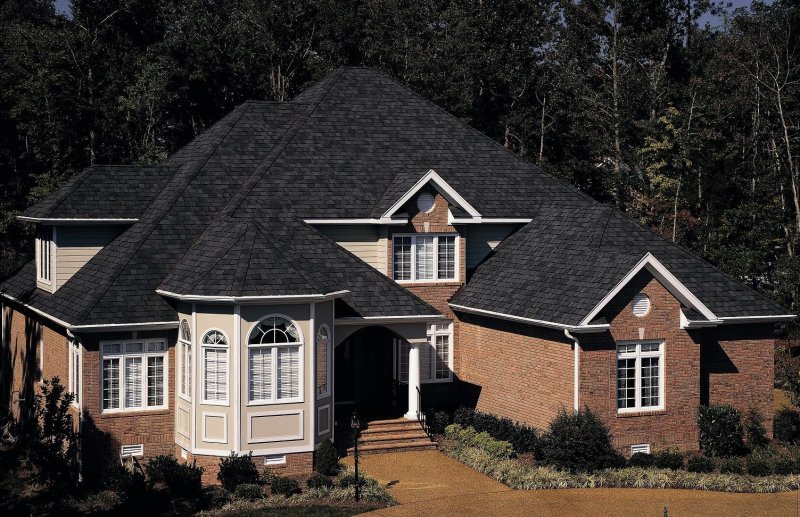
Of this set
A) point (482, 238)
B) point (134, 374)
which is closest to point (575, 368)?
point (482, 238)

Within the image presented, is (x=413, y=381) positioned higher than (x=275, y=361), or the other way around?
(x=275, y=361)

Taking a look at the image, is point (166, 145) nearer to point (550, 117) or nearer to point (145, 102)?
point (145, 102)

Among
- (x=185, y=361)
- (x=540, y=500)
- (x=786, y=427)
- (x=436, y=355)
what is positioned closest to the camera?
(x=540, y=500)

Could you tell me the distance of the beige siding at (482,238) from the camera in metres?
40.2

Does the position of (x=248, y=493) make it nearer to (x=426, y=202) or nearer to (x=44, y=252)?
(x=426, y=202)

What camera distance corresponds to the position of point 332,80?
43688 mm

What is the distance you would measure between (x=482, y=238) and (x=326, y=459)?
1148cm

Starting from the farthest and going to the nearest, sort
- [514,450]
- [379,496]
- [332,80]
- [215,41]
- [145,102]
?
[215,41] → [145,102] → [332,80] → [514,450] → [379,496]

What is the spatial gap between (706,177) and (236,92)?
985 inches

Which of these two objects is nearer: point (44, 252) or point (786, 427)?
point (786, 427)

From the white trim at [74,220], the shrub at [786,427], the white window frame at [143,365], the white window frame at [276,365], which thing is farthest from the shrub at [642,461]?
the white trim at [74,220]

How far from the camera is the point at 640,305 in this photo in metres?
33.5

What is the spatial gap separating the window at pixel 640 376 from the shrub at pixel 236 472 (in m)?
10.4

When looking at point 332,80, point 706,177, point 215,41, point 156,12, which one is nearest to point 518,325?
point 332,80
